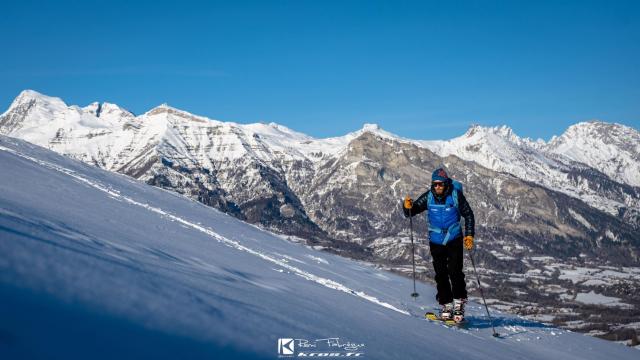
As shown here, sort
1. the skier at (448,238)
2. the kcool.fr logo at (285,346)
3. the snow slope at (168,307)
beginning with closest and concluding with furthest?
1. the snow slope at (168,307)
2. the kcool.fr logo at (285,346)
3. the skier at (448,238)

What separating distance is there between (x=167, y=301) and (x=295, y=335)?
6.46 feet

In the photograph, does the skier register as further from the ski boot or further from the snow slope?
the snow slope

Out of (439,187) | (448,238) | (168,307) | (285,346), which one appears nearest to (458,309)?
(448,238)

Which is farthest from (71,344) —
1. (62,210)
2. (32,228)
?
(62,210)

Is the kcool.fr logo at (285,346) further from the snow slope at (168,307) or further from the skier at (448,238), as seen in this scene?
the skier at (448,238)

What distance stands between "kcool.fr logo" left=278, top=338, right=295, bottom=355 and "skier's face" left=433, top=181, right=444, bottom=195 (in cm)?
921

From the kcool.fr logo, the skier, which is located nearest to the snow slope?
the kcool.fr logo

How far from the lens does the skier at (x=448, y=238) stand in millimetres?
16062

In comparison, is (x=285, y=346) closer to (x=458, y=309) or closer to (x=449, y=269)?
(x=449, y=269)

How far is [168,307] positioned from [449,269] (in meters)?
10.3

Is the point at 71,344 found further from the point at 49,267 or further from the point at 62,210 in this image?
the point at 62,210

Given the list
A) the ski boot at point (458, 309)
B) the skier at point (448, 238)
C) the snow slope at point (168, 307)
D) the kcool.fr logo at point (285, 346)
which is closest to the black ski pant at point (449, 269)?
the skier at point (448, 238)

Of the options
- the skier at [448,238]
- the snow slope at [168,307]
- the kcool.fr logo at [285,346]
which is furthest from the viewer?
the skier at [448,238]

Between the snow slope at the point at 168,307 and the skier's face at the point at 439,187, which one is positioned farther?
the skier's face at the point at 439,187
